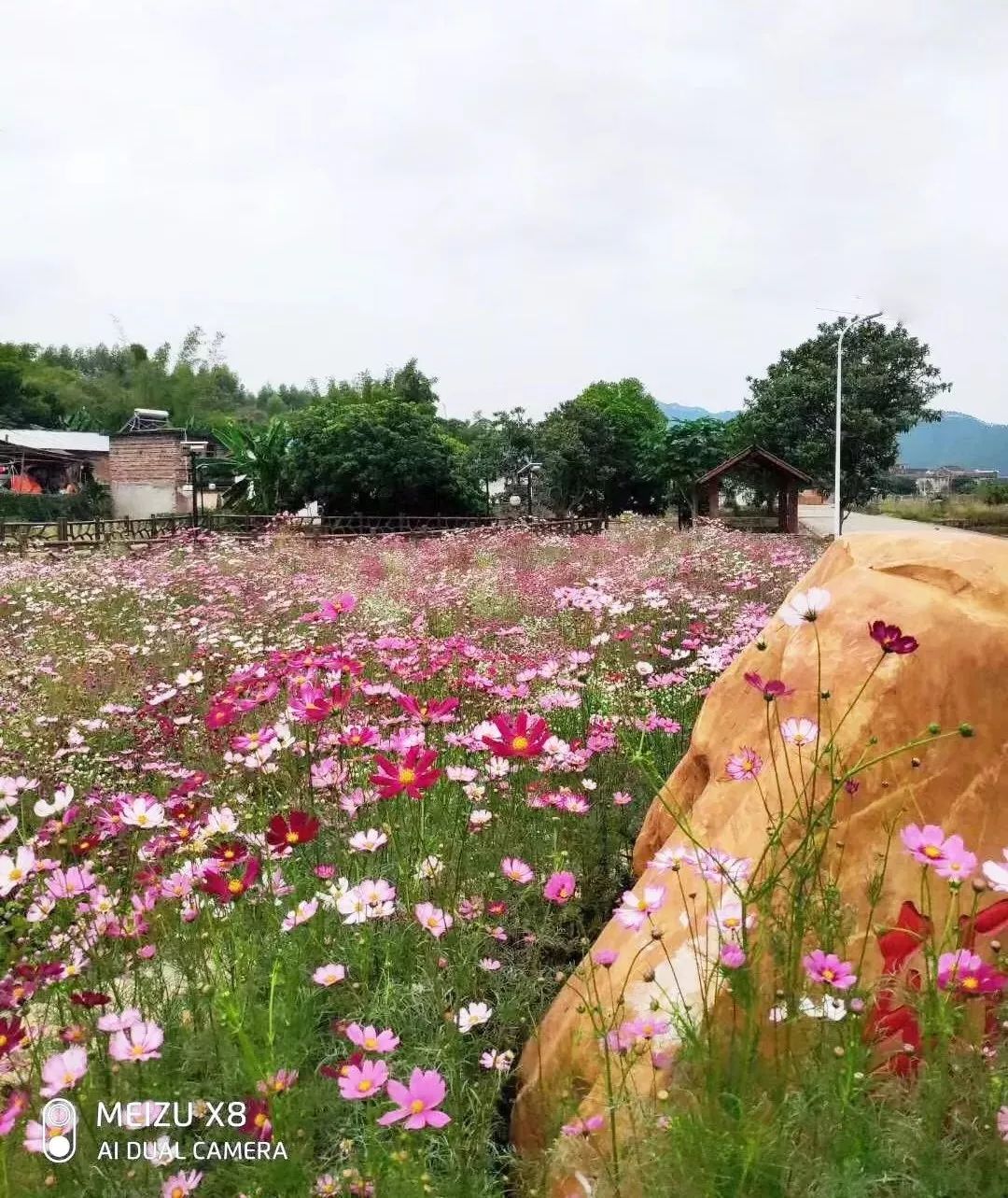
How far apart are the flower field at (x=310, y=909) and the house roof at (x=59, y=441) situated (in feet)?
139

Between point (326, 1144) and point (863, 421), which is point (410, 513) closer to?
point (863, 421)

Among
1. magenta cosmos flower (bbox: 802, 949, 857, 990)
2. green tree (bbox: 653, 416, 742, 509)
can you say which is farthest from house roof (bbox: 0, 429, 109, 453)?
magenta cosmos flower (bbox: 802, 949, 857, 990)

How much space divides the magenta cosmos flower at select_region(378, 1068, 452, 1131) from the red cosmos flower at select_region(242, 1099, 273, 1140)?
0.24 m

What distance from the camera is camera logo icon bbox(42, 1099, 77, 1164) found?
1498mm

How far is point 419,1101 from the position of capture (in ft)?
4.32

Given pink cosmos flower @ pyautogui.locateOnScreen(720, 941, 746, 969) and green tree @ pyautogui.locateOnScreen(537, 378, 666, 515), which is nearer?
pink cosmos flower @ pyautogui.locateOnScreen(720, 941, 746, 969)

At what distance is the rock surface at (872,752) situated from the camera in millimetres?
2010

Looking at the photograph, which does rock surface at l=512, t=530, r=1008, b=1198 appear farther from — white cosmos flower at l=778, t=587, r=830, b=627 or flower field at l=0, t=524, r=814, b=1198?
white cosmos flower at l=778, t=587, r=830, b=627

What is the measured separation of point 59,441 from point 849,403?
35.9 m

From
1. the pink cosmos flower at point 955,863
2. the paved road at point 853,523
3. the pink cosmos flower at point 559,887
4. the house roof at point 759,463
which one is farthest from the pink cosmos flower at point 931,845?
the paved road at point 853,523

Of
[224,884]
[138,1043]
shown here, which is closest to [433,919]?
[224,884]

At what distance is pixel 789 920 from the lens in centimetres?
183

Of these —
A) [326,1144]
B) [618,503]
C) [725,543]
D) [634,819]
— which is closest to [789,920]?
[326,1144]

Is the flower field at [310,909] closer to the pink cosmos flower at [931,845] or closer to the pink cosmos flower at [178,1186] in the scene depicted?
the pink cosmos flower at [178,1186]
